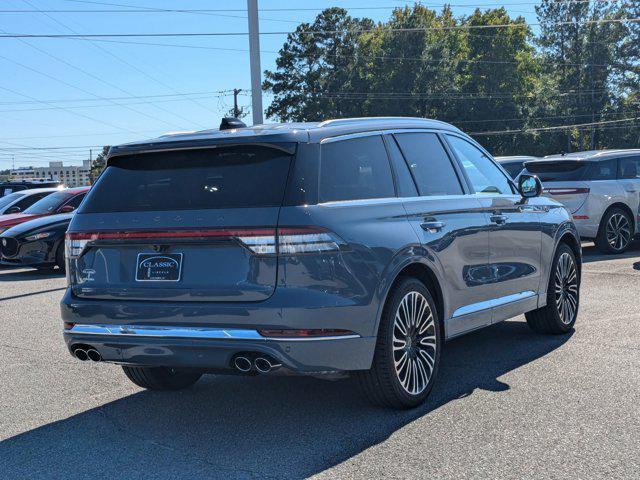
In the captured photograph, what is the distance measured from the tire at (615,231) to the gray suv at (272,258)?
9235 millimetres

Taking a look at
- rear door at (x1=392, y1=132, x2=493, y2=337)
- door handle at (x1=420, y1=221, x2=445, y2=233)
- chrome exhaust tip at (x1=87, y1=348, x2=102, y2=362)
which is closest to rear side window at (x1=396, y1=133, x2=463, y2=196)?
rear door at (x1=392, y1=132, x2=493, y2=337)

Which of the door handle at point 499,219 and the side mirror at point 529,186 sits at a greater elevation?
the side mirror at point 529,186

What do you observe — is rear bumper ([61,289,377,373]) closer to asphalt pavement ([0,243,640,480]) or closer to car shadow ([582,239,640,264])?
asphalt pavement ([0,243,640,480])

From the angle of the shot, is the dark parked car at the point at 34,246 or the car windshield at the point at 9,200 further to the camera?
the car windshield at the point at 9,200

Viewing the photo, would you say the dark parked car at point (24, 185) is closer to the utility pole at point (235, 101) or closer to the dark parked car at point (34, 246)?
the dark parked car at point (34, 246)

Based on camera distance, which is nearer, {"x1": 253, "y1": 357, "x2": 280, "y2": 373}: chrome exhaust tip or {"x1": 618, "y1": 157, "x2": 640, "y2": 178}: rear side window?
{"x1": 253, "y1": 357, "x2": 280, "y2": 373}: chrome exhaust tip

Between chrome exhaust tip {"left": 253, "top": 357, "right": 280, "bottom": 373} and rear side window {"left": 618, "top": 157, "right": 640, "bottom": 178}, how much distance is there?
11.4m

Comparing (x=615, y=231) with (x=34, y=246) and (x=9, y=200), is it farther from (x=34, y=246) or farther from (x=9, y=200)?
(x=9, y=200)

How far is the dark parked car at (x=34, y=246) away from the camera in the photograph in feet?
46.5

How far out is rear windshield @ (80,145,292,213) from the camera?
452 cm

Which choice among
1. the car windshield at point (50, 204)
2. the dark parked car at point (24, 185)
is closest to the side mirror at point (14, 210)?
the car windshield at point (50, 204)

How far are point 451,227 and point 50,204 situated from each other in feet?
41.1

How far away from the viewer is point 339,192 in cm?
467

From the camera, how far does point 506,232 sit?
6.31 meters
